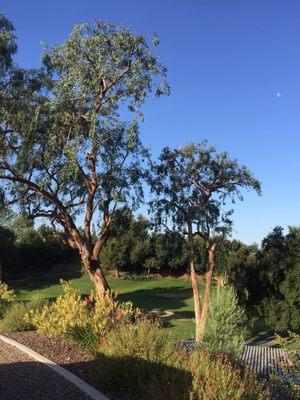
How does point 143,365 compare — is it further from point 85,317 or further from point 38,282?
point 38,282

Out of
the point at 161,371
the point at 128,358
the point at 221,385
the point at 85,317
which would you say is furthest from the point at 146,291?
the point at 221,385

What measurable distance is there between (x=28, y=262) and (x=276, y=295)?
52110 millimetres

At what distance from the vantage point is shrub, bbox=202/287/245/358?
8641mm

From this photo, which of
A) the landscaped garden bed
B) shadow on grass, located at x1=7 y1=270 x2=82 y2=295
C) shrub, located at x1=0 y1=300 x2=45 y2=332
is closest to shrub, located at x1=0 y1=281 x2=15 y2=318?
shrub, located at x1=0 y1=300 x2=45 y2=332

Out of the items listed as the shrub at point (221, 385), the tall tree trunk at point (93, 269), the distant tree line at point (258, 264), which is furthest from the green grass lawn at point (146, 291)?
the shrub at point (221, 385)

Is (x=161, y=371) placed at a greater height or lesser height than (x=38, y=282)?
lesser

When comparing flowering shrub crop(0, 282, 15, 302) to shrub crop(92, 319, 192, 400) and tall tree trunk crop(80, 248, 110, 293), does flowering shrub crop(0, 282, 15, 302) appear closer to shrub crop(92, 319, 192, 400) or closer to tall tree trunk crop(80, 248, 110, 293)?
tall tree trunk crop(80, 248, 110, 293)

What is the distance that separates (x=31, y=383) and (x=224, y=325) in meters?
4.03

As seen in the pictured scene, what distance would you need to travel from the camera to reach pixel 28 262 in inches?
2879

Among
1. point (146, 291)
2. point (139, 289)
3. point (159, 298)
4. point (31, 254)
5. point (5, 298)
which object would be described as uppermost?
point (31, 254)

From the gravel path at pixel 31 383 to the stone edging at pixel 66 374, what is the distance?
7 cm

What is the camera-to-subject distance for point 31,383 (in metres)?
6.41

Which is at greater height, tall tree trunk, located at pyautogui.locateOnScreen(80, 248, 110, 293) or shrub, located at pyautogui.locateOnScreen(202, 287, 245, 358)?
tall tree trunk, located at pyautogui.locateOnScreen(80, 248, 110, 293)

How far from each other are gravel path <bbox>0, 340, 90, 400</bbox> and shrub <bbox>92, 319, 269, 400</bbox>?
0.60m
